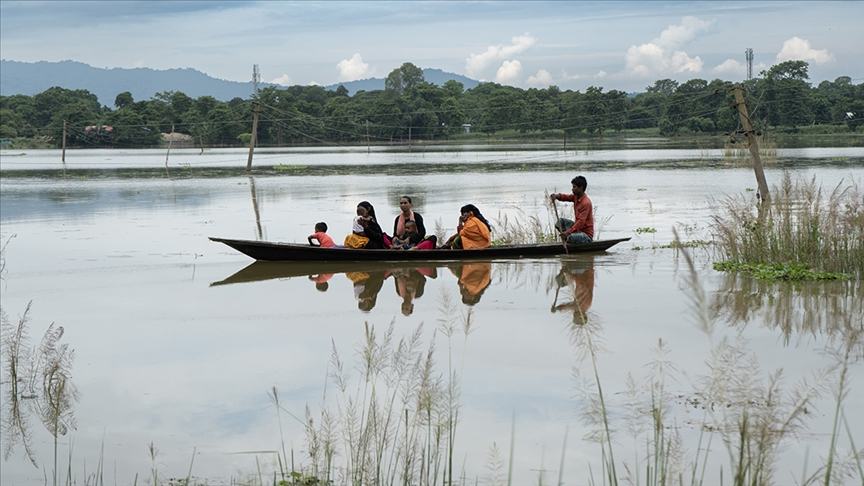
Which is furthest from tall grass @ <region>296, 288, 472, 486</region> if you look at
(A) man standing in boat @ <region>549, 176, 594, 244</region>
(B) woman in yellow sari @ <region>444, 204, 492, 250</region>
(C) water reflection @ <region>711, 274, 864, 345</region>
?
(A) man standing in boat @ <region>549, 176, 594, 244</region>

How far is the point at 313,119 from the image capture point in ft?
299

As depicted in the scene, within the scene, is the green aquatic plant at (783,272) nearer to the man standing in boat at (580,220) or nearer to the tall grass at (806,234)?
the tall grass at (806,234)

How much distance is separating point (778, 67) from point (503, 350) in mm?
85698

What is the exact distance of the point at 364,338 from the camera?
7902mm

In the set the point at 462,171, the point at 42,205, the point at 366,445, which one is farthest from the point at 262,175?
the point at 366,445

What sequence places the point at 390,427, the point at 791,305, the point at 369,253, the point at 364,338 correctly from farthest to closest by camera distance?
1. the point at 369,253
2. the point at 791,305
3. the point at 364,338
4. the point at 390,427

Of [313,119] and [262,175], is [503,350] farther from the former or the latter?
[313,119]

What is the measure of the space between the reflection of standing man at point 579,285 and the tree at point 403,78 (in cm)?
12969

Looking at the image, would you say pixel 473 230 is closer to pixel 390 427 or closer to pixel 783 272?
pixel 783 272

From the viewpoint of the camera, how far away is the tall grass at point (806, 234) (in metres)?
9.68

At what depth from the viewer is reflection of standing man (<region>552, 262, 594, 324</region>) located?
29.5 feet

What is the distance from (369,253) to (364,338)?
4282mm

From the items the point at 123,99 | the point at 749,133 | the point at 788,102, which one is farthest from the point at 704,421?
the point at 123,99

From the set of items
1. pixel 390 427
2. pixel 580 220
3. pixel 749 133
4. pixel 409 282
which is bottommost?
pixel 390 427
